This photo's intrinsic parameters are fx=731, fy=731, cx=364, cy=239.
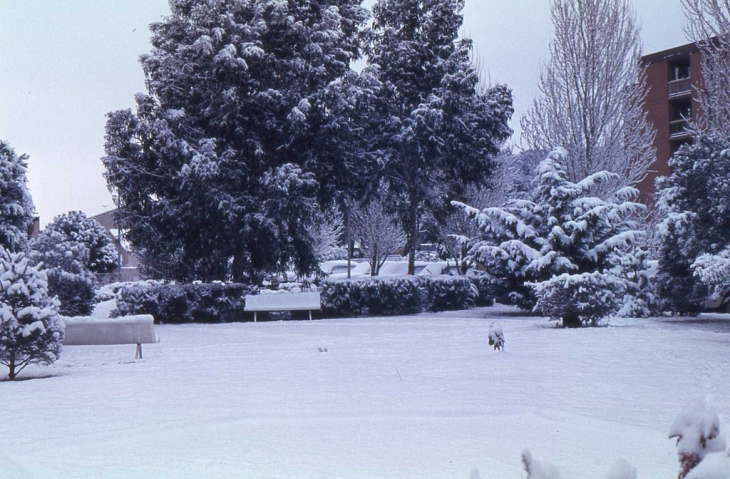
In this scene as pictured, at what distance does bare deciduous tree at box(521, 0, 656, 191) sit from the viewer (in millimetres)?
21828

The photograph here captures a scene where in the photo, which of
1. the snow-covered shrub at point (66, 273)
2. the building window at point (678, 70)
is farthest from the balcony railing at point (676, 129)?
the snow-covered shrub at point (66, 273)

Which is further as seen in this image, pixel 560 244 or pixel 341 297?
pixel 341 297

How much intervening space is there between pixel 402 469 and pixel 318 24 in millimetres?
21014

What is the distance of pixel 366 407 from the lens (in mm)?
7324

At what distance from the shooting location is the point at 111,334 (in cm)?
1210

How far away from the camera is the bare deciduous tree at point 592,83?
71.6 ft

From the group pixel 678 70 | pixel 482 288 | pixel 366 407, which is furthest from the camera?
pixel 678 70

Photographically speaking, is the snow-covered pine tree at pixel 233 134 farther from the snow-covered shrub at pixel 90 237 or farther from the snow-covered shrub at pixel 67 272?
the snow-covered shrub at pixel 90 237

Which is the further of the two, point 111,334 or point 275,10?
point 275,10

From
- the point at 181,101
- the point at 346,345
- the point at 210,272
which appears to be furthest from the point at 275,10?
the point at 346,345

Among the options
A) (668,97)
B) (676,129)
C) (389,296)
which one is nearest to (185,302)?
(389,296)

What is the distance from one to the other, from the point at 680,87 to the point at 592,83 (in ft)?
81.9

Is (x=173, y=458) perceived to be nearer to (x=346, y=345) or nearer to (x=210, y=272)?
(x=346, y=345)

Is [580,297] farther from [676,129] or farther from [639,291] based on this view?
[676,129]
